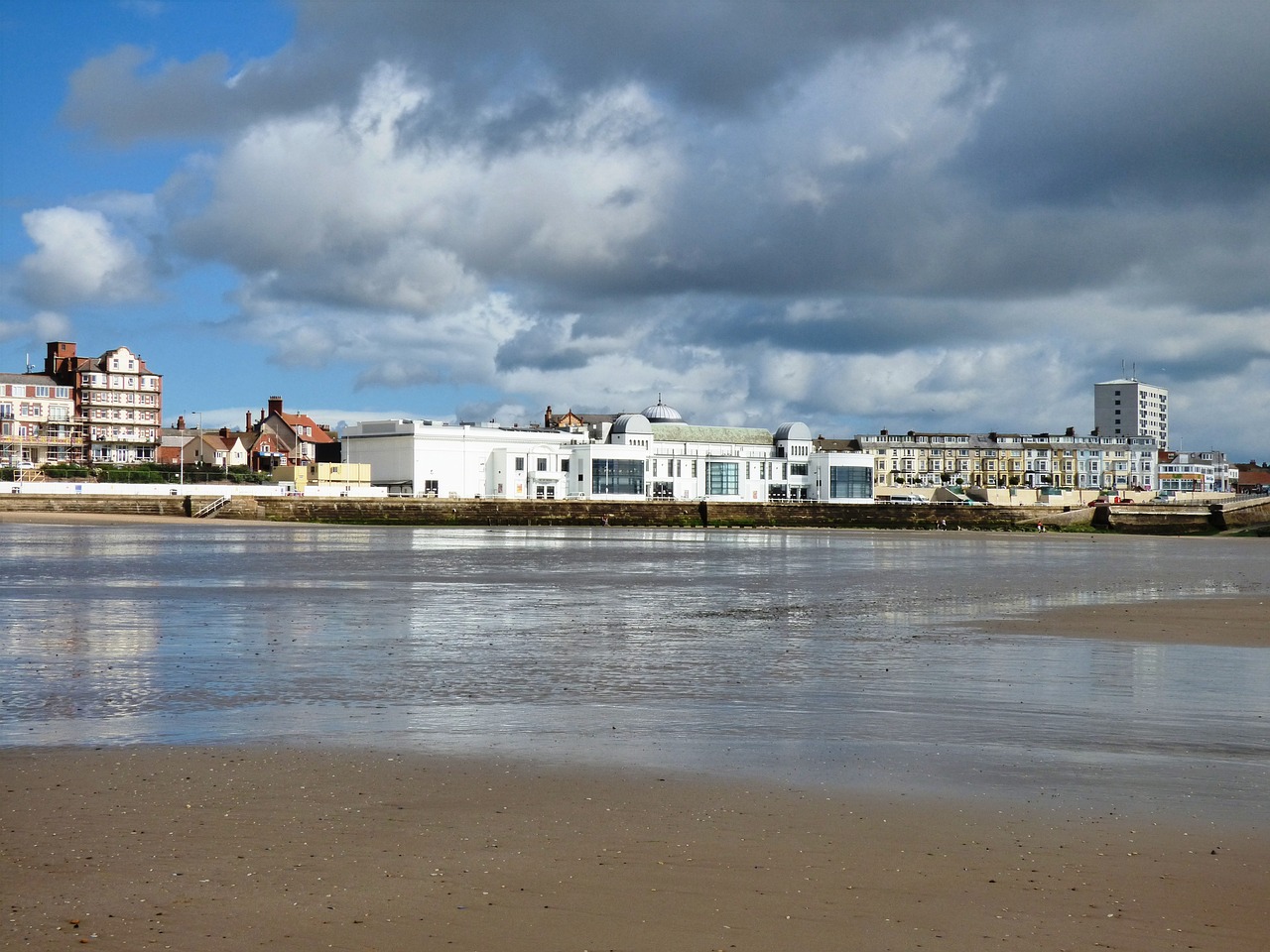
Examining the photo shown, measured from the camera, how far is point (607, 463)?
107 m

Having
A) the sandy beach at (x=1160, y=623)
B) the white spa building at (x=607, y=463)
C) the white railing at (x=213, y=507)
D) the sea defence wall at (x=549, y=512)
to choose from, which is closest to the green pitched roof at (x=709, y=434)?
the white spa building at (x=607, y=463)

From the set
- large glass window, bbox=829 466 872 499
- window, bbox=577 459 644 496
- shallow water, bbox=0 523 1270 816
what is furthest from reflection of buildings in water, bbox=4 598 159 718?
large glass window, bbox=829 466 872 499

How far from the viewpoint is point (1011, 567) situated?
130 ft

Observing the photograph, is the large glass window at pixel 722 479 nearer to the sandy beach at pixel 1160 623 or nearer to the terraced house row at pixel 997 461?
the terraced house row at pixel 997 461

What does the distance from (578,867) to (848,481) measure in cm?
11182

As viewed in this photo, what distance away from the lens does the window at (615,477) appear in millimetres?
105938

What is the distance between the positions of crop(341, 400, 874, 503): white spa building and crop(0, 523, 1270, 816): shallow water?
70302mm

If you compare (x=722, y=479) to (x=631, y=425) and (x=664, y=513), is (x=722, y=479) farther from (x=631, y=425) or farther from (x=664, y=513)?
(x=664, y=513)

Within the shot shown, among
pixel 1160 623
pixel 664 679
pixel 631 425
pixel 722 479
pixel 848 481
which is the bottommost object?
pixel 1160 623

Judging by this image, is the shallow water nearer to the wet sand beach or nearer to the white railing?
the wet sand beach

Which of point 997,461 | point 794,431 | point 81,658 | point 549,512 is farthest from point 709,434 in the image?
point 81,658

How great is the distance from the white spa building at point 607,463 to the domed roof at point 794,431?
0.12m

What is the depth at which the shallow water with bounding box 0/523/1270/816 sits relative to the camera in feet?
31.1

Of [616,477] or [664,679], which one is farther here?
[616,477]
